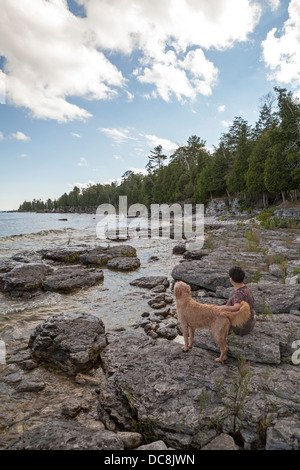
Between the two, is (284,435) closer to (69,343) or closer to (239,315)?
(239,315)

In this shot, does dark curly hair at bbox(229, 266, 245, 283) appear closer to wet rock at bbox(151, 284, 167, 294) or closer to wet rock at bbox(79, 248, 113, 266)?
wet rock at bbox(151, 284, 167, 294)

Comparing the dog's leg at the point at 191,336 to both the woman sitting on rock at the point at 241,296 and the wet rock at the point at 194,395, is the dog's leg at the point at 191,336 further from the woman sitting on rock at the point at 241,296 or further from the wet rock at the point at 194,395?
the woman sitting on rock at the point at 241,296

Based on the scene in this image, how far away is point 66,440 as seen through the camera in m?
2.75

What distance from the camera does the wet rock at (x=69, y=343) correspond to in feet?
16.7

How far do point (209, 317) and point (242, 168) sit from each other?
4909cm

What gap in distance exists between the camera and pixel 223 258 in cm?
1312

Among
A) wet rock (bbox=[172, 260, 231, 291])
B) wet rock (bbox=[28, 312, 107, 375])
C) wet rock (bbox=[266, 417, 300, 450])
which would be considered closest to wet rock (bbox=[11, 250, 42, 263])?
wet rock (bbox=[172, 260, 231, 291])

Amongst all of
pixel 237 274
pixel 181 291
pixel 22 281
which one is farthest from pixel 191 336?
pixel 22 281

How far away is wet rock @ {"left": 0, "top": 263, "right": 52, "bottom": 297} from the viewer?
10.1 metres

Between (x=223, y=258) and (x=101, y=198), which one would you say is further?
(x=101, y=198)

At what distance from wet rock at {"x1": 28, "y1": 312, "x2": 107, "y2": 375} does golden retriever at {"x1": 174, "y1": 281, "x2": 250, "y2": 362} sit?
2.22 m
